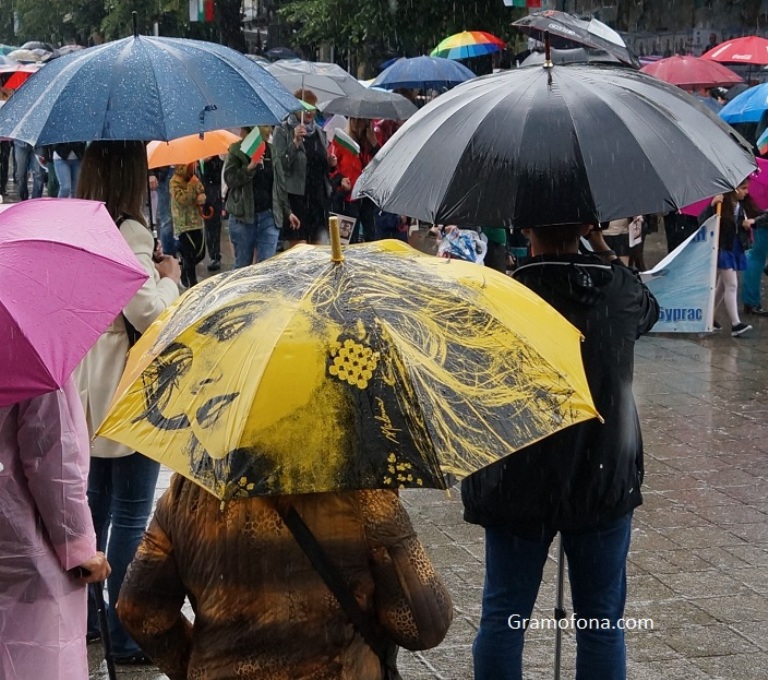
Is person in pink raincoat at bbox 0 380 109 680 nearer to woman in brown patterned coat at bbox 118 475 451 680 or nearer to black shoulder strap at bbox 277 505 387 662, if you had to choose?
woman in brown patterned coat at bbox 118 475 451 680

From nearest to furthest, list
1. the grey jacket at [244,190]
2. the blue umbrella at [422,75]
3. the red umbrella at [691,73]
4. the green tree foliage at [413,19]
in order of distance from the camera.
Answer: the grey jacket at [244,190]
the red umbrella at [691,73]
the blue umbrella at [422,75]
the green tree foliage at [413,19]

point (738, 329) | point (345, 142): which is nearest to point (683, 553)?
point (738, 329)

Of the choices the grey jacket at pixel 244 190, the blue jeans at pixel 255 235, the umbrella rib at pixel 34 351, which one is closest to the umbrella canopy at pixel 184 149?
the grey jacket at pixel 244 190

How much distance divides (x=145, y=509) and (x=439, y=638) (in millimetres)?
2259

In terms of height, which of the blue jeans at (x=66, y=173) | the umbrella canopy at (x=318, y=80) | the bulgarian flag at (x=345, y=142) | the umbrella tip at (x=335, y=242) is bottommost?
the blue jeans at (x=66, y=173)

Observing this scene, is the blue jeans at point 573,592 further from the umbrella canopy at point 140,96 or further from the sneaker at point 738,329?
the sneaker at point 738,329

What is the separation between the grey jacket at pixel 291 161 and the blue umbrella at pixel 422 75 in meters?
5.60

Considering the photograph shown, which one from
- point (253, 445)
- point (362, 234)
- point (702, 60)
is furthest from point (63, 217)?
point (702, 60)

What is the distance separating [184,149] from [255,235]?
284 cm

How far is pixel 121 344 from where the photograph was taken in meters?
4.70

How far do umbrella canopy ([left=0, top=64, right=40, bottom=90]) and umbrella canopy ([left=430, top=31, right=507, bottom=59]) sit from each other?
22.3 feet

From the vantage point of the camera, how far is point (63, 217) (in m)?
3.48

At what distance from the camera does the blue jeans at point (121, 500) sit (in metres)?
4.81

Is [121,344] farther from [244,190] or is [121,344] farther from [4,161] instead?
[4,161]
